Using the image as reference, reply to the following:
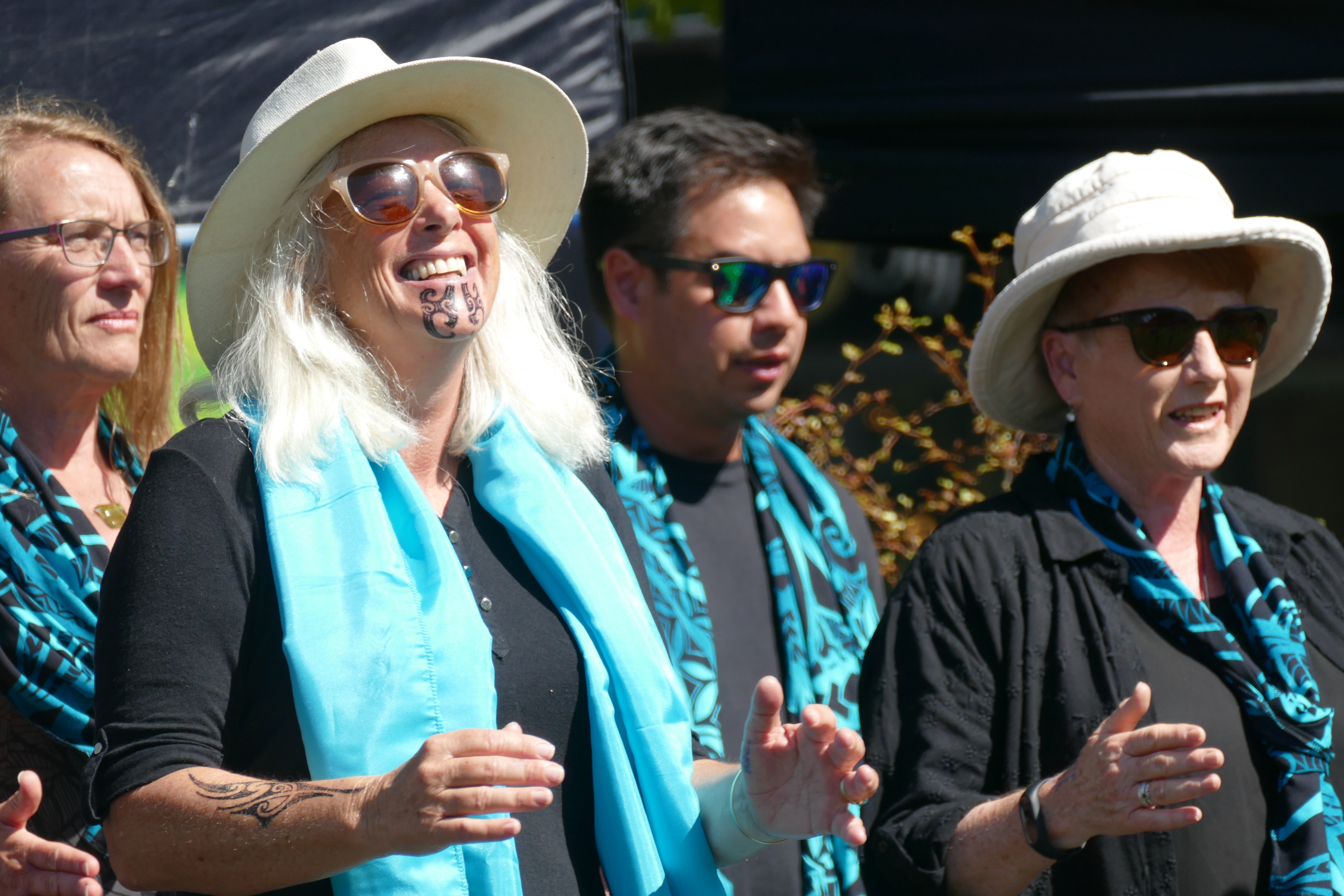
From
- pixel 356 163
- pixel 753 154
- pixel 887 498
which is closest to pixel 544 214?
pixel 356 163

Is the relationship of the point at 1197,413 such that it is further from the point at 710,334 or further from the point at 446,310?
the point at 446,310

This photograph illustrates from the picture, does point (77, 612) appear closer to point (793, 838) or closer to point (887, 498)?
point (793, 838)

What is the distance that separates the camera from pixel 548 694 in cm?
183

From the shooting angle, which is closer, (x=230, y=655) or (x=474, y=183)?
(x=230, y=655)

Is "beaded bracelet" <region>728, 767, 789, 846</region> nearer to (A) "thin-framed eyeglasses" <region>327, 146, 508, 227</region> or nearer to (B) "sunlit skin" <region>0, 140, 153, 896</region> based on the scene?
(A) "thin-framed eyeglasses" <region>327, 146, 508, 227</region>

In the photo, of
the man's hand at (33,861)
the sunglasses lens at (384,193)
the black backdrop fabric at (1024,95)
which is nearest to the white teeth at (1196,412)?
the sunglasses lens at (384,193)

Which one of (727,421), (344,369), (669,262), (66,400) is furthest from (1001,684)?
(66,400)

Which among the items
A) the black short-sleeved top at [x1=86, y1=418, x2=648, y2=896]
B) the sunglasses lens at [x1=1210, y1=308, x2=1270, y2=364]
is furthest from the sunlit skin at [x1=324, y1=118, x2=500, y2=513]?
the sunglasses lens at [x1=1210, y1=308, x2=1270, y2=364]

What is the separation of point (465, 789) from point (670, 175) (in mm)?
2020

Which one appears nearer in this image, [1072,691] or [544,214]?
[1072,691]

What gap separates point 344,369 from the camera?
189 cm

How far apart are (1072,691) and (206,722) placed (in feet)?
4.45

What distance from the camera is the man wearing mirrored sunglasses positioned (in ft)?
9.17

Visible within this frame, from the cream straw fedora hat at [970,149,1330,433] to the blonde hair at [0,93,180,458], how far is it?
1.73 metres
